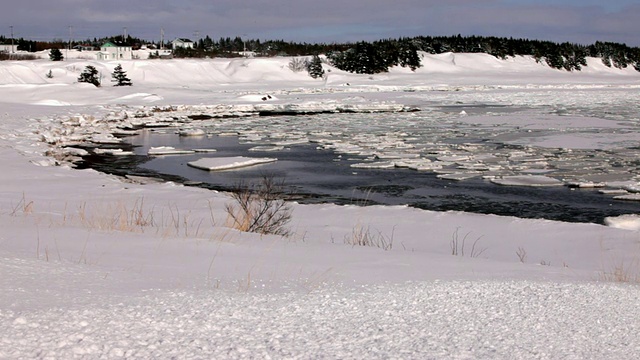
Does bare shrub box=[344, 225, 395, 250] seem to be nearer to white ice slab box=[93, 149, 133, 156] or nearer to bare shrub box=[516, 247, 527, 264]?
bare shrub box=[516, 247, 527, 264]

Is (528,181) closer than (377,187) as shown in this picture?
No

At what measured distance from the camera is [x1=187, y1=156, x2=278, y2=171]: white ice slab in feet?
50.8

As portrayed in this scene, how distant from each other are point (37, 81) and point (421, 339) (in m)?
52.0

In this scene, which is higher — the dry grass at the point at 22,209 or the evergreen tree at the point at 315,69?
the evergreen tree at the point at 315,69

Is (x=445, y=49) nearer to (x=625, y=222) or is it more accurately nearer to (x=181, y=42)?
(x=181, y=42)

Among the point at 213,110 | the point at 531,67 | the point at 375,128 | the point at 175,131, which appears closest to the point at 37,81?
the point at 213,110

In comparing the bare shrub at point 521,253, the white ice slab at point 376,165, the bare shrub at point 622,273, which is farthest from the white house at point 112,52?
the bare shrub at point 622,273

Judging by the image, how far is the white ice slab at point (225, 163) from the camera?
1548 centimetres

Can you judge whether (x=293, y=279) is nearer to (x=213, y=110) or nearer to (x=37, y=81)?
(x=213, y=110)

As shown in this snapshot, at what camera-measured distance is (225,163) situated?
15.8m

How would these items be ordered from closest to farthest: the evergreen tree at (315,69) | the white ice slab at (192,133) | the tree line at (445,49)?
the white ice slab at (192,133)
the evergreen tree at (315,69)
the tree line at (445,49)

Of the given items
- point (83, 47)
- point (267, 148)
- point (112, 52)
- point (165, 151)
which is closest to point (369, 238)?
point (165, 151)

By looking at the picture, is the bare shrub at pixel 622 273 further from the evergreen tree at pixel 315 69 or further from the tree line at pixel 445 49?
the tree line at pixel 445 49

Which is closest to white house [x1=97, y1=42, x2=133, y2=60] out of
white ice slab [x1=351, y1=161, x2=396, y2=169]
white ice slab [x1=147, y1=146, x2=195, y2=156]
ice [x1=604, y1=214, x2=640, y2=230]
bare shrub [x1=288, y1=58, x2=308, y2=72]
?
bare shrub [x1=288, y1=58, x2=308, y2=72]
